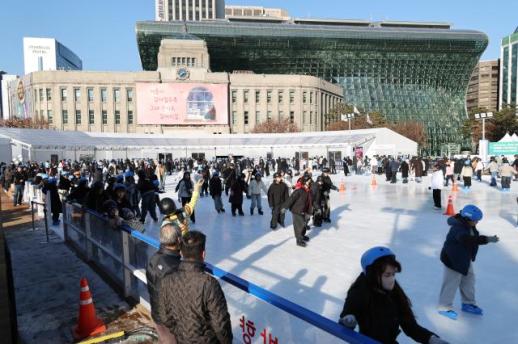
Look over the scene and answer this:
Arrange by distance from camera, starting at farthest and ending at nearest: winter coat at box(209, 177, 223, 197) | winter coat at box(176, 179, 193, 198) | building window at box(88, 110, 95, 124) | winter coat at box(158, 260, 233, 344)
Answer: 1. building window at box(88, 110, 95, 124)
2. winter coat at box(209, 177, 223, 197)
3. winter coat at box(176, 179, 193, 198)
4. winter coat at box(158, 260, 233, 344)

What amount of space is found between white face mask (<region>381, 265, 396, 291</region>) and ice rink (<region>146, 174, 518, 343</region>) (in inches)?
87.2

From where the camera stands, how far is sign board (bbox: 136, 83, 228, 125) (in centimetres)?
6850

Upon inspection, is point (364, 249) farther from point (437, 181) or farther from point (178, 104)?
point (178, 104)

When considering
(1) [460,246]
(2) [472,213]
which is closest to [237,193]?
(1) [460,246]

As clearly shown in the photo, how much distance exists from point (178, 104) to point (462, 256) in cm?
6766

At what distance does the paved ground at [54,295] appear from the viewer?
4.39 meters

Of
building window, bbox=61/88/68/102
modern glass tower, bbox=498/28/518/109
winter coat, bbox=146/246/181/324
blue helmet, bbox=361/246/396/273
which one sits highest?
modern glass tower, bbox=498/28/518/109

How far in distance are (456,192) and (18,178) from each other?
18918 millimetres

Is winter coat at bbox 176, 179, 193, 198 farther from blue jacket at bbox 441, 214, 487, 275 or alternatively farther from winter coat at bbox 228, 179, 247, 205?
blue jacket at bbox 441, 214, 487, 275

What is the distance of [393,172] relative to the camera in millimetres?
22359

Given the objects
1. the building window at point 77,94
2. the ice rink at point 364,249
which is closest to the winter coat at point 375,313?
the ice rink at point 364,249

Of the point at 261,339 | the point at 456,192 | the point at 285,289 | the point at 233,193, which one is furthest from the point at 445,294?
the point at 456,192

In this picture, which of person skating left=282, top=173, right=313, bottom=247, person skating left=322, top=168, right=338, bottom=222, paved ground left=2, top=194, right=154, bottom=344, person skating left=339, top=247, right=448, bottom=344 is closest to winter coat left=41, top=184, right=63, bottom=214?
paved ground left=2, top=194, right=154, bottom=344

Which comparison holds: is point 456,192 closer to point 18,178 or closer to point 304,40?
point 18,178
